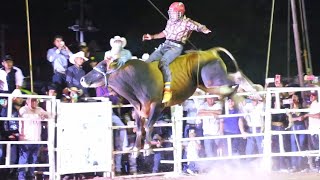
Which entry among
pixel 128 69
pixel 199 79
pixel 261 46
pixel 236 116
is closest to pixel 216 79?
pixel 199 79

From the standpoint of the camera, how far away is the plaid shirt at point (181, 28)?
5.89 m

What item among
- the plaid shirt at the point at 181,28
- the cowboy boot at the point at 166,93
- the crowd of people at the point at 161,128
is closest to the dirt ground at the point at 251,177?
the crowd of people at the point at 161,128

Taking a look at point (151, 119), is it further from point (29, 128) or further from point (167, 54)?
point (29, 128)

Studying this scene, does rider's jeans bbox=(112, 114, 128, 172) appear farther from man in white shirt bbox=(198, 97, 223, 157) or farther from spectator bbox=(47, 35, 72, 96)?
man in white shirt bbox=(198, 97, 223, 157)

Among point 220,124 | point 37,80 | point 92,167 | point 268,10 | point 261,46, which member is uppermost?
point 268,10

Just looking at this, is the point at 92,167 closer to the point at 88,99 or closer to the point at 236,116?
the point at 88,99

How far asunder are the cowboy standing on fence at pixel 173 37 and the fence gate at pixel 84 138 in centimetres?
273

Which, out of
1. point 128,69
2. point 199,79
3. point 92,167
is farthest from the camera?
point 92,167

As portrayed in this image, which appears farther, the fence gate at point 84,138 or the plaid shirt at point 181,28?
the fence gate at point 84,138

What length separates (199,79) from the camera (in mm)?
6168

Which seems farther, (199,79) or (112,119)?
(112,119)

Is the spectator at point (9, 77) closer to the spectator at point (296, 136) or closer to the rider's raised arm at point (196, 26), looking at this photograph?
the rider's raised arm at point (196, 26)

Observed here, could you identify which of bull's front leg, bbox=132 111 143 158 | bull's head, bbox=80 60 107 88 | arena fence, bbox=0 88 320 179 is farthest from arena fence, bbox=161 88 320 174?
bull's head, bbox=80 60 107 88

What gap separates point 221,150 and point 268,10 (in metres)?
6.25
